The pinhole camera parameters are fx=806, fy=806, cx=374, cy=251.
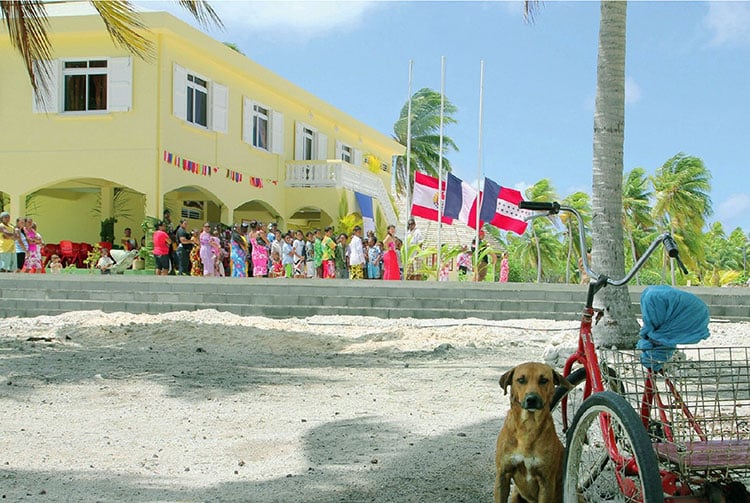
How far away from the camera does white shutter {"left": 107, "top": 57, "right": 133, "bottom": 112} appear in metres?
20.8

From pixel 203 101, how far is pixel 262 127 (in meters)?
3.42

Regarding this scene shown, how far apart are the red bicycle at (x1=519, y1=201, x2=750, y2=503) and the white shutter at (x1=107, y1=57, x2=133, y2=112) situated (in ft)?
63.6

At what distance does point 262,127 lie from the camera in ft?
87.4

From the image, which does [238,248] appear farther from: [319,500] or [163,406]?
[319,500]

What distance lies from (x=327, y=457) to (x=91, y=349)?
5734mm

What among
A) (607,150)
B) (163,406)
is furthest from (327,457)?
(607,150)

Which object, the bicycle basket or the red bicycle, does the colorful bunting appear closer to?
the red bicycle

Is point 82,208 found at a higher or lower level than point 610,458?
higher

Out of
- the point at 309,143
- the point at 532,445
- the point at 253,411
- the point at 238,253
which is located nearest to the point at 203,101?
the point at 238,253

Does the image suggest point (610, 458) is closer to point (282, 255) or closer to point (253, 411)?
point (253, 411)

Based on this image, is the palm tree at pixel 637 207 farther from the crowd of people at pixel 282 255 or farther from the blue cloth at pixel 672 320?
the blue cloth at pixel 672 320


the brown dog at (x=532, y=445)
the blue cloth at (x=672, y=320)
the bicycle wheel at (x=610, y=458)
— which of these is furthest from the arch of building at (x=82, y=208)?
the blue cloth at (x=672, y=320)

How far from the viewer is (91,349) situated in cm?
953

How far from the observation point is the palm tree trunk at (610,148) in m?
8.59
